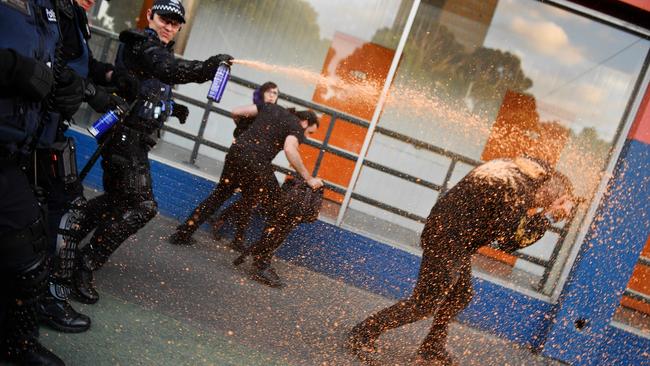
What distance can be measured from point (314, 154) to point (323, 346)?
379 centimetres

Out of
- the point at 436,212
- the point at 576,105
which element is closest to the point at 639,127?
the point at 576,105

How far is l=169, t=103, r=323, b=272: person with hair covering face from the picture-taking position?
4375mm

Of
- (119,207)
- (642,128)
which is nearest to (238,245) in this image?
(119,207)

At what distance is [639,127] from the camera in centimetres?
461

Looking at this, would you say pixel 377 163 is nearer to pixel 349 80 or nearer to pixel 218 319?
pixel 349 80

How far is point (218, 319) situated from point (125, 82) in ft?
5.12

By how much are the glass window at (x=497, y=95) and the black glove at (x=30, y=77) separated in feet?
13.9

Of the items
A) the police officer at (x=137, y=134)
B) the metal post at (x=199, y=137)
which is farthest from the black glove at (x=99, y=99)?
the metal post at (x=199, y=137)

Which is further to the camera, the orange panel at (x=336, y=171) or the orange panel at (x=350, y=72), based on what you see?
the orange panel at (x=350, y=72)

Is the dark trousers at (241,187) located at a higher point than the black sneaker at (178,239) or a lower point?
higher

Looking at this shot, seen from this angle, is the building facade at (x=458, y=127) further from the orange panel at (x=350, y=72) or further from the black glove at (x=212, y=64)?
the black glove at (x=212, y=64)

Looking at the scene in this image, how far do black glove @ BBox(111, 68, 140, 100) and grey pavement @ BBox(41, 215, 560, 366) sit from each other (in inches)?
48.4

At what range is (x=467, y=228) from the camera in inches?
125

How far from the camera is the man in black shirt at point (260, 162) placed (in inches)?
172
